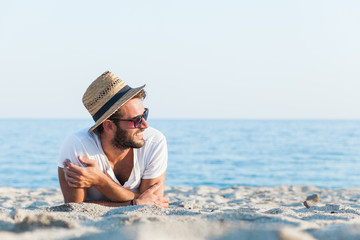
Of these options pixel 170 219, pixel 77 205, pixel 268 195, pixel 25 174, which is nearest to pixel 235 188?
pixel 268 195

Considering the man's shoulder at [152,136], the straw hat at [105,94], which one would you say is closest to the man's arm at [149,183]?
the man's shoulder at [152,136]

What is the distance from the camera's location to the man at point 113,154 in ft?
11.6

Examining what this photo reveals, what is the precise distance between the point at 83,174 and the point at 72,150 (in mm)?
290

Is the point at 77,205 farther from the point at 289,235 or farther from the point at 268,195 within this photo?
the point at 268,195

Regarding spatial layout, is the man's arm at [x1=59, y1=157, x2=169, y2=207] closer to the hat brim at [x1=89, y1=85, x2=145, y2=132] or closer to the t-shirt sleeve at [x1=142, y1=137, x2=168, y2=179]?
the t-shirt sleeve at [x1=142, y1=137, x2=168, y2=179]

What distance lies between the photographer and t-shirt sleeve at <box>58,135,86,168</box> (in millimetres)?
3611

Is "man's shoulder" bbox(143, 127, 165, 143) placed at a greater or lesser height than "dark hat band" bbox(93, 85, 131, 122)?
lesser

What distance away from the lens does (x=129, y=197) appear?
3.66 metres

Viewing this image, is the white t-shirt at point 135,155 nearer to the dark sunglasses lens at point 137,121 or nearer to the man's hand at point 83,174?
the man's hand at point 83,174

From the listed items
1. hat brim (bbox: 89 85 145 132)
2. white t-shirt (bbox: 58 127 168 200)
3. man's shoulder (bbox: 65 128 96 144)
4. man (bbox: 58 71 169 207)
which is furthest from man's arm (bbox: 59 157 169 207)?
hat brim (bbox: 89 85 145 132)

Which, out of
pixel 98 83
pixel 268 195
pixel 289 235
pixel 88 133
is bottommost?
pixel 268 195

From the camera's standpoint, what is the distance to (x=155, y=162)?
3820mm

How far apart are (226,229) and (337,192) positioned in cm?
616

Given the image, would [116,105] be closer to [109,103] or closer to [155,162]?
[109,103]
